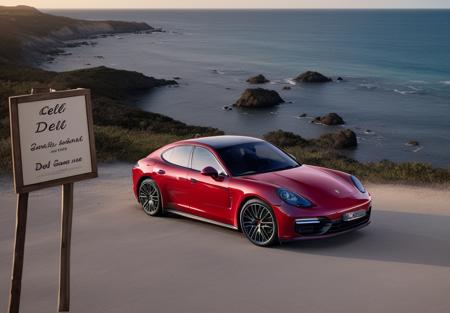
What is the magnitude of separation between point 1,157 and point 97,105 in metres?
23.9

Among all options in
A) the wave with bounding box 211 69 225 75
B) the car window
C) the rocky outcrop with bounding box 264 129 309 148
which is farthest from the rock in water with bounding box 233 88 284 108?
the car window

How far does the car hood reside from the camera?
8.91 metres

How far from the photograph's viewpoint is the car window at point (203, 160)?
32.4 ft

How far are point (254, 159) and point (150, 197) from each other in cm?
209

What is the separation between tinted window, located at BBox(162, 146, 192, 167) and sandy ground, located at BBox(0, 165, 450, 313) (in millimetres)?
978

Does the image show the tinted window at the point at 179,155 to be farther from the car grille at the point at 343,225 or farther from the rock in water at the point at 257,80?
the rock in water at the point at 257,80

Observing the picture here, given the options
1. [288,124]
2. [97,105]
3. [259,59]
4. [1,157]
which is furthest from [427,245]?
[259,59]

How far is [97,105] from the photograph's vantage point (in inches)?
1583

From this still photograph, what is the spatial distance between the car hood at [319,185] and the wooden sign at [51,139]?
3.68 metres

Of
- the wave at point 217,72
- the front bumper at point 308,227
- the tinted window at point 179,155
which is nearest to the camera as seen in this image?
the front bumper at point 308,227

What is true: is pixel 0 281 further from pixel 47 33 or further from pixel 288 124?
pixel 47 33

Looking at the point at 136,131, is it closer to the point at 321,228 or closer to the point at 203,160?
the point at 203,160

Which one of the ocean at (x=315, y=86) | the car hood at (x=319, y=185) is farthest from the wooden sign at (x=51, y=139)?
the ocean at (x=315, y=86)

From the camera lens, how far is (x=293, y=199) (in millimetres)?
8812
